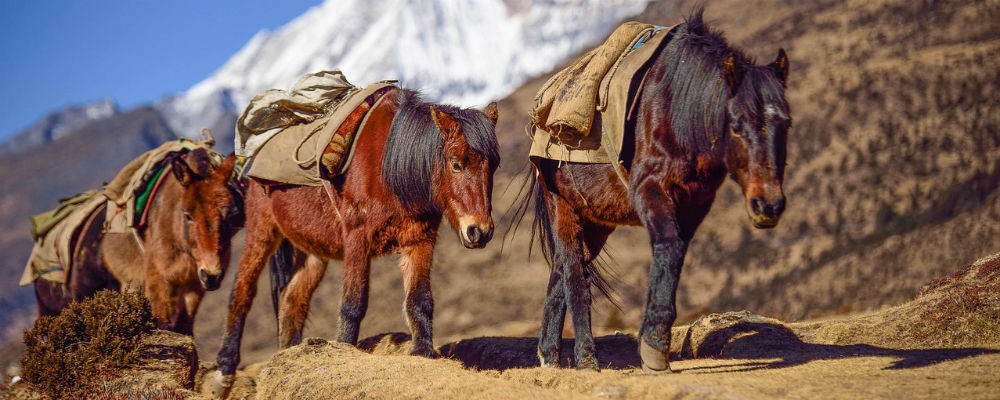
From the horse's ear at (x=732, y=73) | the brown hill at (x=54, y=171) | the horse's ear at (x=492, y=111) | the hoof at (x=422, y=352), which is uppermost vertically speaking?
the brown hill at (x=54, y=171)

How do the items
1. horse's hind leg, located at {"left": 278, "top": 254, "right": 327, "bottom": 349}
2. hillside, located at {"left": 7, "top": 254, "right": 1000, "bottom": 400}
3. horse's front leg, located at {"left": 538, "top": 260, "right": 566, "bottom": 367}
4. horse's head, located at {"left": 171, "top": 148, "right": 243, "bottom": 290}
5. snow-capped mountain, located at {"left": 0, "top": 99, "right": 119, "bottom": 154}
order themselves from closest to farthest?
hillside, located at {"left": 7, "top": 254, "right": 1000, "bottom": 400}, horse's front leg, located at {"left": 538, "top": 260, "right": 566, "bottom": 367}, horse's head, located at {"left": 171, "top": 148, "right": 243, "bottom": 290}, horse's hind leg, located at {"left": 278, "top": 254, "right": 327, "bottom": 349}, snow-capped mountain, located at {"left": 0, "top": 99, "right": 119, "bottom": 154}

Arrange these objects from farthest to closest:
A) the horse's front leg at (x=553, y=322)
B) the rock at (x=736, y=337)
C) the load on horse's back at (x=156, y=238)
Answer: the load on horse's back at (x=156, y=238), the rock at (x=736, y=337), the horse's front leg at (x=553, y=322)

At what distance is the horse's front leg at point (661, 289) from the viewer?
18.6ft

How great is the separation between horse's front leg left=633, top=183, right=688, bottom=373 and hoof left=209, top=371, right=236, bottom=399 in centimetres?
489

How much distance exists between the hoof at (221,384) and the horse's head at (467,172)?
3.24 metres

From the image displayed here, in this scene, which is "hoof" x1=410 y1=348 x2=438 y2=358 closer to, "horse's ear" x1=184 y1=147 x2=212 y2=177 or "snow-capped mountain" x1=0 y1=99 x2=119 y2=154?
"horse's ear" x1=184 y1=147 x2=212 y2=177

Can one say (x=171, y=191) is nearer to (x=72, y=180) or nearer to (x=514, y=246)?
(x=514, y=246)

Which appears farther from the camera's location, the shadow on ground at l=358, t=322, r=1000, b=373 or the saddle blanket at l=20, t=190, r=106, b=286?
the saddle blanket at l=20, t=190, r=106, b=286

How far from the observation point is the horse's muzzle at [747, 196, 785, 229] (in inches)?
210

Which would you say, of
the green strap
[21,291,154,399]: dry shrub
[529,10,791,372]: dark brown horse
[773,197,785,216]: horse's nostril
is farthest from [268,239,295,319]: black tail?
[773,197,785,216]: horse's nostril

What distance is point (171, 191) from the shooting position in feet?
33.3

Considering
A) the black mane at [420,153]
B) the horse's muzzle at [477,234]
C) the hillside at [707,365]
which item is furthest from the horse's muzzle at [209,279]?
the horse's muzzle at [477,234]

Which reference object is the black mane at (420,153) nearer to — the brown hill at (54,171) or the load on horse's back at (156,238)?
the load on horse's back at (156,238)

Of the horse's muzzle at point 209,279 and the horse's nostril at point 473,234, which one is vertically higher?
the horse's muzzle at point 209,279
